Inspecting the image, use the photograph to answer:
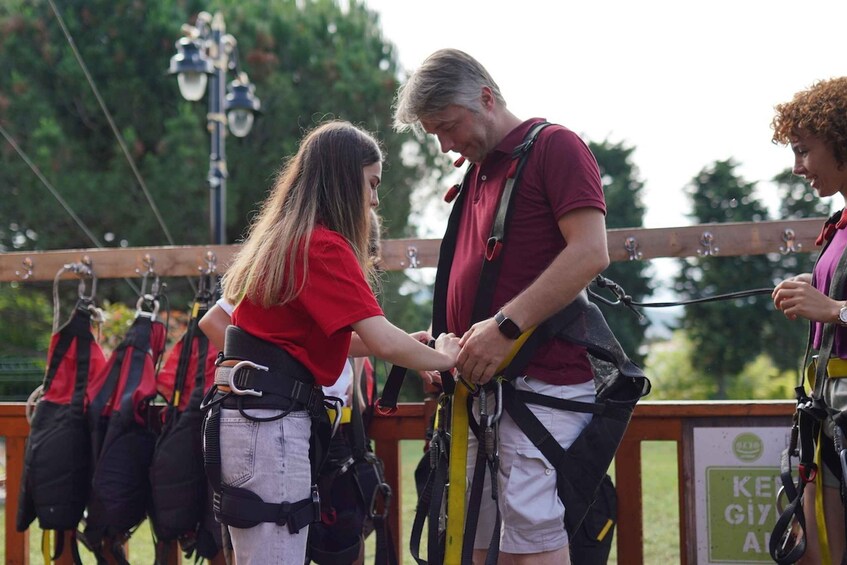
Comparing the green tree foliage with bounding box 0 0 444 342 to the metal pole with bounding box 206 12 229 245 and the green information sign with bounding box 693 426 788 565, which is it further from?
the green information sign with bounding box 693 426 788 565

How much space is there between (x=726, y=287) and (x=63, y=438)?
15.5 m

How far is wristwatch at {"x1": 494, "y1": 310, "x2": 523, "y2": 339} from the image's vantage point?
2514 millimetres

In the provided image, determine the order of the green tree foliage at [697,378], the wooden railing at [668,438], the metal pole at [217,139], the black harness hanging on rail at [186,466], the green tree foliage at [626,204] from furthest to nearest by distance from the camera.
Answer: the green tree foliage at [626,204], the green tree foliage at [697,378], the metal pole at [217,139], the wooden railing at [668,438], the black harness hanging on rail at [186,466]

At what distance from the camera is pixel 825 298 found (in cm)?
259

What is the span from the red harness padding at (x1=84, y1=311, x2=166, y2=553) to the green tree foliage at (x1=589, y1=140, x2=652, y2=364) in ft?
48.7

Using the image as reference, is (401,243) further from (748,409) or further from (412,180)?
(412,180)

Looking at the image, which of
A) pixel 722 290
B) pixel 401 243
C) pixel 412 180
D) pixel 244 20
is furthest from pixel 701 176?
pixel 401 243

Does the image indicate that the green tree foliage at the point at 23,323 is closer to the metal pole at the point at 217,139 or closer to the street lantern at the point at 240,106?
the metal pole at the point at 217,139

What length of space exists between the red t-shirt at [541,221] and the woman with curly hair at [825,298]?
2.12ft

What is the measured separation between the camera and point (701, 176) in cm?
1778

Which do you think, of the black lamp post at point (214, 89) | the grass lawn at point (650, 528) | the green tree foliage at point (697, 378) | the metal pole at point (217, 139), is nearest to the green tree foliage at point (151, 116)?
the black lamp post at point (214, 89)

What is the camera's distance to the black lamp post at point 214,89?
11.5 m

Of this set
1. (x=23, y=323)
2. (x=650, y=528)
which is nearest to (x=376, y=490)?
(x=650, y=528)

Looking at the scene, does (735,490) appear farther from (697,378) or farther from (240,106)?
(697,378)
